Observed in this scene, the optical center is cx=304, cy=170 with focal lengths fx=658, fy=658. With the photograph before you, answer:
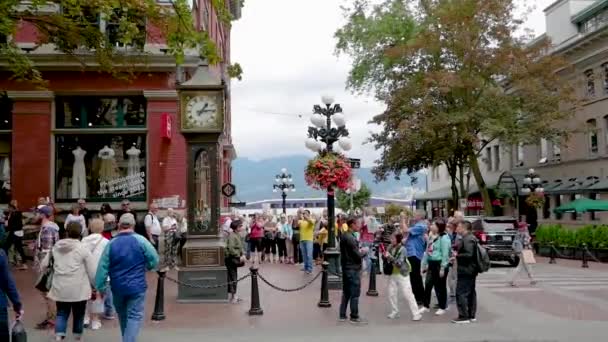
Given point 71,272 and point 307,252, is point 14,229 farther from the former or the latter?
point 71,272

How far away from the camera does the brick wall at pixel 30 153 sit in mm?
20641

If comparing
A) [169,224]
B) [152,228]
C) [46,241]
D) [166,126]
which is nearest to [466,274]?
[46,241]

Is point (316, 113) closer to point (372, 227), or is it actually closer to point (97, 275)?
point (372, 227)

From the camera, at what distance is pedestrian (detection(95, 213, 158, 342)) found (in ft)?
26.2

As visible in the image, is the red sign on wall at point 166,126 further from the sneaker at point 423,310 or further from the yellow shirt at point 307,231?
the sneaker at point 423,310

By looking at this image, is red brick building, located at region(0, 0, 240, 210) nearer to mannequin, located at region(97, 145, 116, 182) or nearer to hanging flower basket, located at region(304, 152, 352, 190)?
mannequin, located at region(97, 145, 116, 182)

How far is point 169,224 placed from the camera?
1872 cm

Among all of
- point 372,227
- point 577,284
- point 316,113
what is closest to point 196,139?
Result: point 316,113

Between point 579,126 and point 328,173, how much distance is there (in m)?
26.8

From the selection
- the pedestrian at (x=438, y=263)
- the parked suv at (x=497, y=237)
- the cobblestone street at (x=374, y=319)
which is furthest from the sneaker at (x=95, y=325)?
the parked suv at (x=497, y=237)

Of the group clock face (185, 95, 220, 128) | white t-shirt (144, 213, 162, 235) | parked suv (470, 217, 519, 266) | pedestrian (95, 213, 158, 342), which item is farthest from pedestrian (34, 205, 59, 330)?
parked suv (470, 217, 519, 266)

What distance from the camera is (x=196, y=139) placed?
13914 mm

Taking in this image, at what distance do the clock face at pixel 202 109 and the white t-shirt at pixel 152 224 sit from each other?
510 cm

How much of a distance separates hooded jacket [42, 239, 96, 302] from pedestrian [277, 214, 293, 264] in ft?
50.8
